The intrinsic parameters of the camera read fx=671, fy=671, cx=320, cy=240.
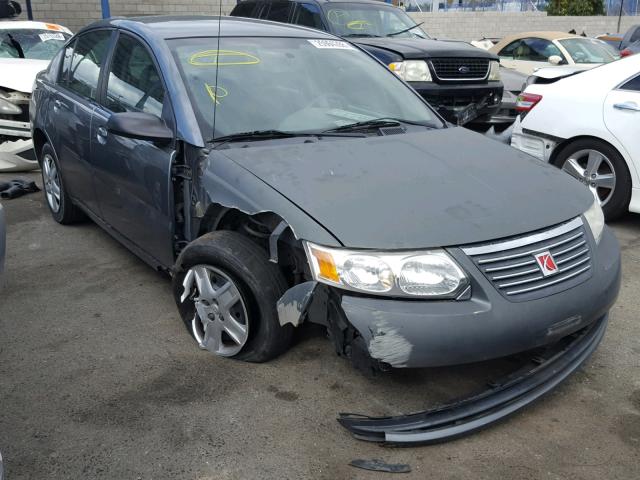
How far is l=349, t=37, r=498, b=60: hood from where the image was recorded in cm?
764

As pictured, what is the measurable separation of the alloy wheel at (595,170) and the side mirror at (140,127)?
142 inches

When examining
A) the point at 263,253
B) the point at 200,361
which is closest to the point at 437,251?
the point at 263,253

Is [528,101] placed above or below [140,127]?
below

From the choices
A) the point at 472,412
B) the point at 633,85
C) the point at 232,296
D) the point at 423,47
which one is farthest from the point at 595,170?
the point at 232,296

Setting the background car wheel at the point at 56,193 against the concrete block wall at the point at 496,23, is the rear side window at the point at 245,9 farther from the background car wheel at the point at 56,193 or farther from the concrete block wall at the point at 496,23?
the concrete block wall at the point at 496,23

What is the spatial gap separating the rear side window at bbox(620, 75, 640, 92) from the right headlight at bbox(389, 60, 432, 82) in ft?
8.37

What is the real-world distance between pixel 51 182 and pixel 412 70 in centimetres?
410

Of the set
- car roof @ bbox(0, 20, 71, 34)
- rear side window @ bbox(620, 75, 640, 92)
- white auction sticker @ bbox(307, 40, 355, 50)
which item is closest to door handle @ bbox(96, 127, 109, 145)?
white auction sticker @ bbox(307, 40, 355, 50)

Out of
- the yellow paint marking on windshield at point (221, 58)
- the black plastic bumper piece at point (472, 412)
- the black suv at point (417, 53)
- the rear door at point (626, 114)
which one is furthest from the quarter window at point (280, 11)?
the black plastic bumper piece at point (472, 412)

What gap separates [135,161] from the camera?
151 inches

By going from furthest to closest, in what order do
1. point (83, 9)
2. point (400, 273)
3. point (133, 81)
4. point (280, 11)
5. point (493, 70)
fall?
point (83, 9), point (280, 11), point (493, 70), point (133, 81), point (400, 273)

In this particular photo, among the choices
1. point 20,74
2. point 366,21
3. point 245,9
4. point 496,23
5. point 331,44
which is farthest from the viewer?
point 496,23

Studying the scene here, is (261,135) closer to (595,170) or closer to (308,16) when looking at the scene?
(595,170)

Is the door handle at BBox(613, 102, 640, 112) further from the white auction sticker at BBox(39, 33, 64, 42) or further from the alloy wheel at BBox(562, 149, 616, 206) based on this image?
the white auction sticker at BBox(39, 33, 64, 42)
